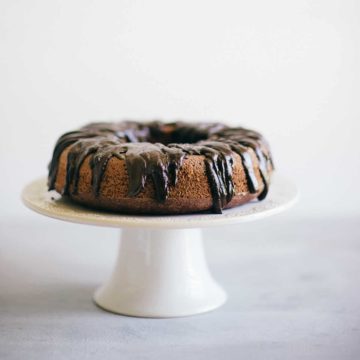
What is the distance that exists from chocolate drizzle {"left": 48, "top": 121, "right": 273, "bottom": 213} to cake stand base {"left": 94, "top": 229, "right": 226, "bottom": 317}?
197 millimetres

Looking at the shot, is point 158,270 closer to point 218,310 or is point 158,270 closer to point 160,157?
point 218,310

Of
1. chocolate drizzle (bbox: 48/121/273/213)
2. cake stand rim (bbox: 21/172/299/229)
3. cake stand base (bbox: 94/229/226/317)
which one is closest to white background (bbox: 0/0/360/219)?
chocolate drizzle (bbox: 48/121/273/213)

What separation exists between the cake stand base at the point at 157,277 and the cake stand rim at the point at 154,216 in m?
0.17

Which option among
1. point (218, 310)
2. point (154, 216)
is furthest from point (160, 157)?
point (218, 310)

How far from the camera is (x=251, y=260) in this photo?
7.89ft

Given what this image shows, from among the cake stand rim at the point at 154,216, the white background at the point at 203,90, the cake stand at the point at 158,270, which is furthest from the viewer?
the white background at the point at 203,90

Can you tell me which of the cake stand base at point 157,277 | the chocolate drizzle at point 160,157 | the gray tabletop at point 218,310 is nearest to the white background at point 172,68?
the gray tabletop at point 218,310

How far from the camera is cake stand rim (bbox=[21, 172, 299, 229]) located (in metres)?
1.69

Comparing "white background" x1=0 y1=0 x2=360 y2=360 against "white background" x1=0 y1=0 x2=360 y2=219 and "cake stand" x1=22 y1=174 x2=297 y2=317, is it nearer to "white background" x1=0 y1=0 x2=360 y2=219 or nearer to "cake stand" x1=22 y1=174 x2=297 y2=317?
"white background" x1=0 y1=0 x2=360 y2=219

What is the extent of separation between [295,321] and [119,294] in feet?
1.40

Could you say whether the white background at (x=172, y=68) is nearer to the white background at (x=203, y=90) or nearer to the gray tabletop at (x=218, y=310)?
the white background at (x=203, y=90)

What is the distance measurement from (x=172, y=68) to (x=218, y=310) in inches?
45.6

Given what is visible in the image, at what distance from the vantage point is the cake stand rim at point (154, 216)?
169 cm

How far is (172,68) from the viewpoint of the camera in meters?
2.85
